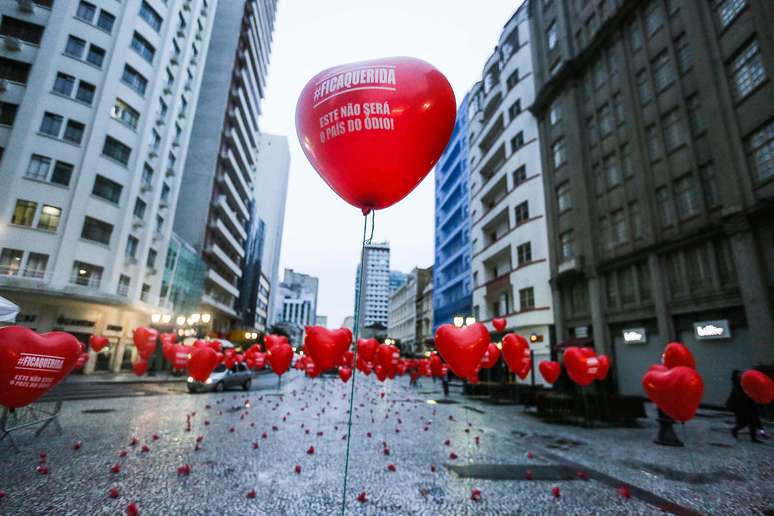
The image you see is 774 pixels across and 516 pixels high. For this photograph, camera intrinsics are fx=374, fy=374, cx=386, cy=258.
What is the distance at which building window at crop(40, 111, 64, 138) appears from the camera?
81.7ft

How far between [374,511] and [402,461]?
7.83 ft

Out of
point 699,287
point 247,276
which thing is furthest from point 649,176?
point 247,276

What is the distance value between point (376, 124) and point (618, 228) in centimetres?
2155

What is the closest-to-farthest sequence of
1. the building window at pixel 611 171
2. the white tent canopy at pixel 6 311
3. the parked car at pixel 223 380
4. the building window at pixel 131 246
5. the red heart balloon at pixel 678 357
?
1. the white tent canopy at pixel 6 311
2. the red heart balloon at pixel 678 357
3. the parked car at pixel 223 380
4. the building window at pixel 611 171
5. the building window at pixel 131 246

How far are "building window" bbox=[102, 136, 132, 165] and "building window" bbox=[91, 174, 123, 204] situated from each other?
6.09ft

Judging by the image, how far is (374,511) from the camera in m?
4.34

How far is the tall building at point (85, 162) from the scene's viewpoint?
2347cm

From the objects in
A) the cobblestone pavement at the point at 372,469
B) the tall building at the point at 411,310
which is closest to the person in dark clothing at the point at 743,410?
the cobblestone pavement at the point at 372,469

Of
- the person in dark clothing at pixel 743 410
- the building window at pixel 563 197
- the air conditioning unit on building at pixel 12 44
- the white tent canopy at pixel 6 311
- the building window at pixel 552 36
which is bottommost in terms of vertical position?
the person in dark clothing at pixel 743 410

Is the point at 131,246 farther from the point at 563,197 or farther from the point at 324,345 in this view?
the point at 563,197

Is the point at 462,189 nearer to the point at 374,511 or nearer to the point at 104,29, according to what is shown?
the point at 104,29

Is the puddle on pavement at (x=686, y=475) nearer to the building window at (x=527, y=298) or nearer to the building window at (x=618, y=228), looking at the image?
the building window at (x=618, y=228)

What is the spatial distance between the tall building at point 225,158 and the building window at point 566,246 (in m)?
36.4

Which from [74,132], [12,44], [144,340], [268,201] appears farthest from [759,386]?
[268,201]
